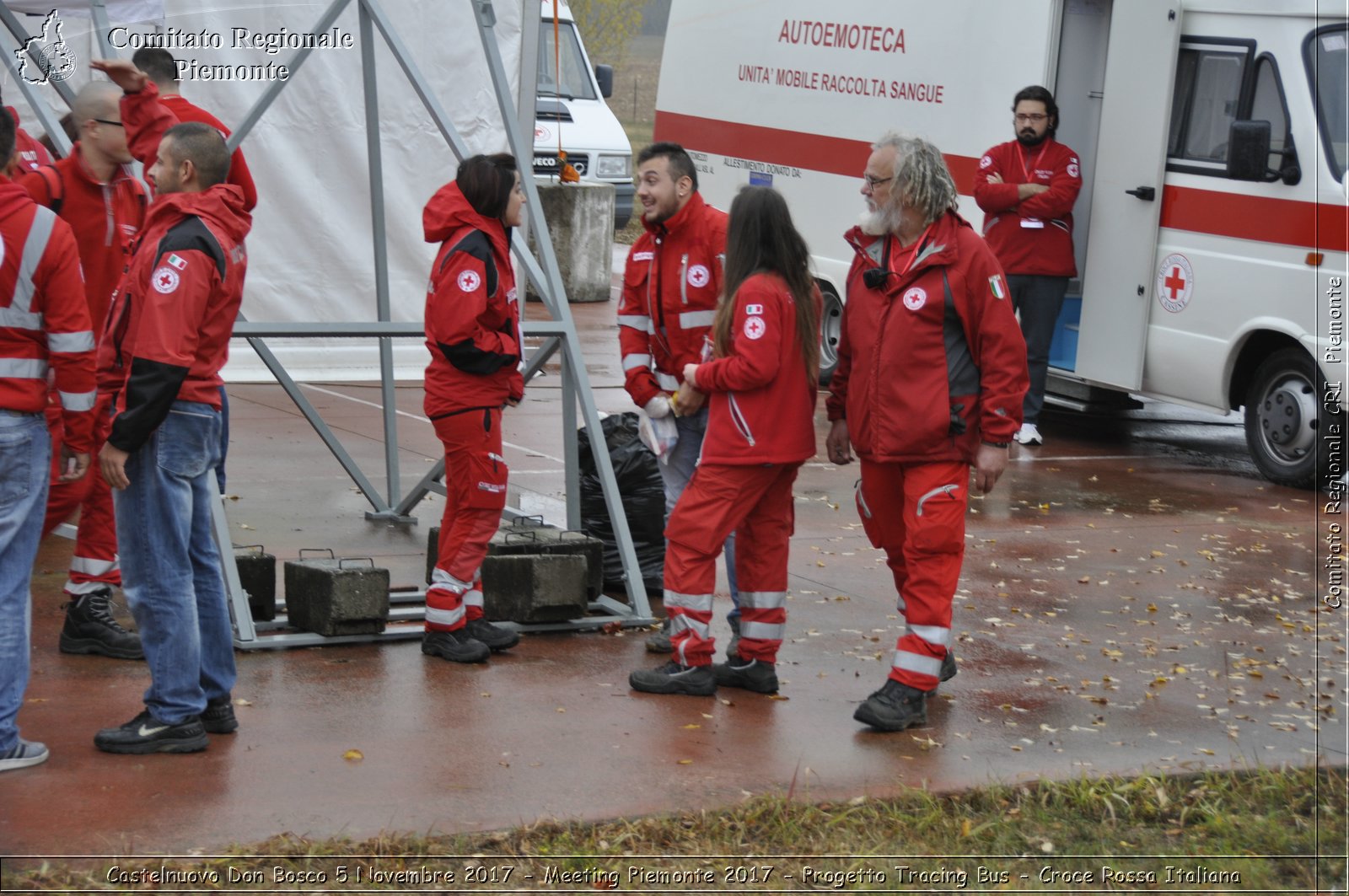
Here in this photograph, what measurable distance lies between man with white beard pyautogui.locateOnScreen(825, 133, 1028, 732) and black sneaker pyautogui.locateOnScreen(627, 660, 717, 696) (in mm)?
608

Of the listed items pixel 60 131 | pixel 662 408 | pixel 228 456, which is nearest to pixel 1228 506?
pixel 662 408

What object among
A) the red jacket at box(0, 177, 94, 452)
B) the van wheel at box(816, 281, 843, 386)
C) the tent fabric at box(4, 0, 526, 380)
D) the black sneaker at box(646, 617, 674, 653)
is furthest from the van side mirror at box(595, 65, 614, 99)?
the red jacket at box(0, 177, 94, 452)

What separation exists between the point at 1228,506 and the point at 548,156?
1035cm

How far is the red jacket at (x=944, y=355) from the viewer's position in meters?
5.66

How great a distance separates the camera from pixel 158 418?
4.93m

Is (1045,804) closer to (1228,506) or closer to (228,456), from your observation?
(1228,506)

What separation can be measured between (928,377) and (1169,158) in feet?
19.2

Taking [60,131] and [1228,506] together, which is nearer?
[60,131]

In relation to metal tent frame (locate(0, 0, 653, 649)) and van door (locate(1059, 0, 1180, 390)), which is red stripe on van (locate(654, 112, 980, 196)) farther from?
metal tent frame (locate(0, 0, 653, 649))

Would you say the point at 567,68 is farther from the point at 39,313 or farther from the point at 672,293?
the point at 39,313

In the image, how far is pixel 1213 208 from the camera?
412 inches

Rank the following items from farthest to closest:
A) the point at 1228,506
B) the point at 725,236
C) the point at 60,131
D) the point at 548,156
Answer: the point at 548,156
the point at 1228,506
the point at 60,131
the point at 725,236

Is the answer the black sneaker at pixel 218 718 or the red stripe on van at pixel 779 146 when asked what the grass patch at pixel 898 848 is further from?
the red stripe on van at pixel 779 146

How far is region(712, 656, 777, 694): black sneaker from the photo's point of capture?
6.17 metres
